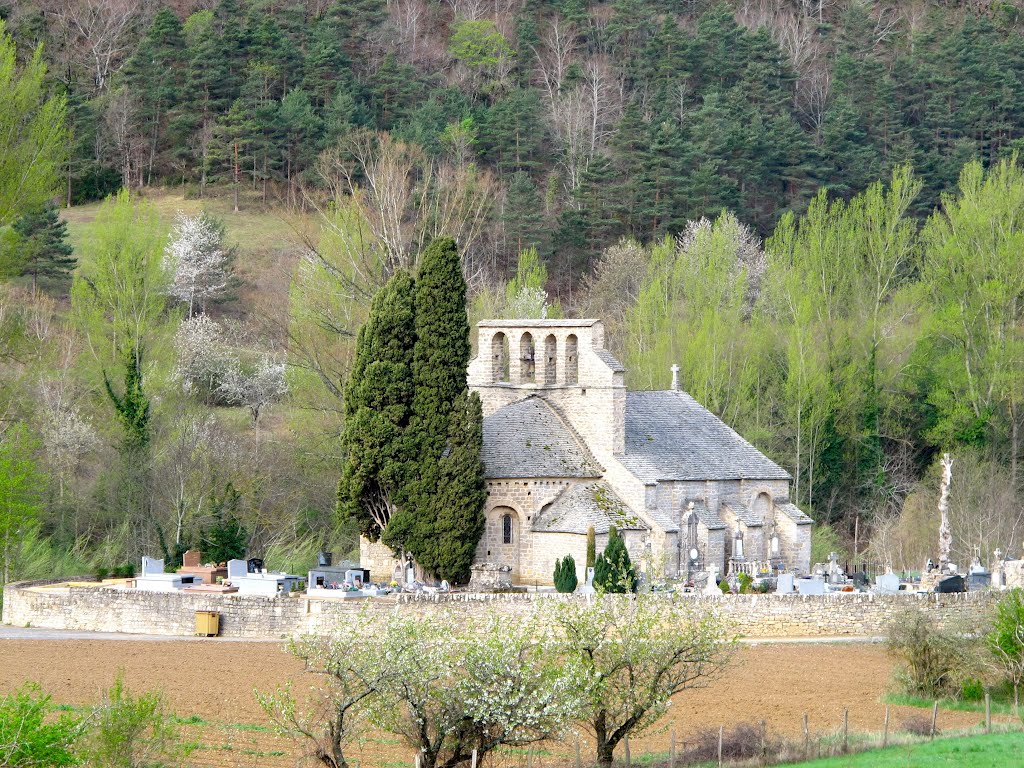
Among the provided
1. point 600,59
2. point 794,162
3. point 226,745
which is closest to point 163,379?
point 226,745

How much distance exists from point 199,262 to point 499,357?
104ft

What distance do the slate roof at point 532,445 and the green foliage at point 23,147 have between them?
14.5m

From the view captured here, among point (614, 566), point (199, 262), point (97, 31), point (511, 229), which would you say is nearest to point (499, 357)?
point (614, 566)

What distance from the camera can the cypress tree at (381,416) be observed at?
5078cm

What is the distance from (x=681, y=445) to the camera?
56219 millimetres

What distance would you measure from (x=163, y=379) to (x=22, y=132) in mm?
12121

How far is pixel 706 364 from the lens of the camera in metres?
68.1

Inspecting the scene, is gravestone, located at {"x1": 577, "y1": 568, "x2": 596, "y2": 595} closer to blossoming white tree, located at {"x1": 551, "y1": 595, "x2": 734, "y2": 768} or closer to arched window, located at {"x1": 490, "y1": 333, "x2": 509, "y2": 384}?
arched window, located at {"x1": 490, "y1": 333, "x2": 509, "y2": 384}

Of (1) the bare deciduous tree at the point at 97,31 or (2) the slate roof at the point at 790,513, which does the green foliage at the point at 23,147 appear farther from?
(1) the bare deciduous tree at the point at 97,31

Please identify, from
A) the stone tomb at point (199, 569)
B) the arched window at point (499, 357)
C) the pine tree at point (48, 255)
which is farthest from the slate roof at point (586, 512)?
the pine tree at point (48, 255)

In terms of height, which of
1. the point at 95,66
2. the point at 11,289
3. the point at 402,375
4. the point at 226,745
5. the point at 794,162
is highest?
the point at 95,66

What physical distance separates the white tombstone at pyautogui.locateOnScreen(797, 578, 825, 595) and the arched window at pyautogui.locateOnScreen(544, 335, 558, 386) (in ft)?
31.9

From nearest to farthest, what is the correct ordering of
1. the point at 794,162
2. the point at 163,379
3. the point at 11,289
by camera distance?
the point at 163,379
the point at 11,289
the point at 794,162

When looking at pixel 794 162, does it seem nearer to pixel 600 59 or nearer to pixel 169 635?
pixel 600 59
